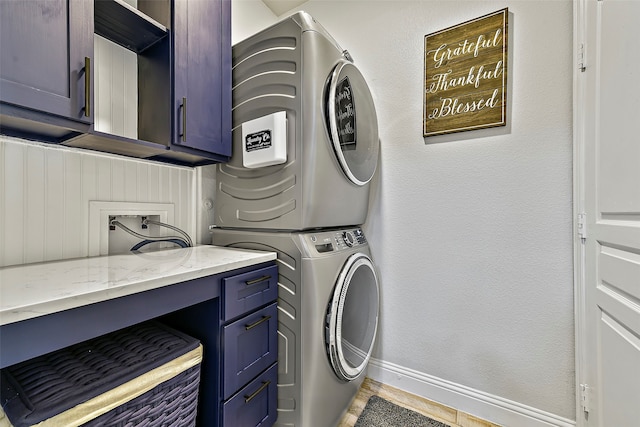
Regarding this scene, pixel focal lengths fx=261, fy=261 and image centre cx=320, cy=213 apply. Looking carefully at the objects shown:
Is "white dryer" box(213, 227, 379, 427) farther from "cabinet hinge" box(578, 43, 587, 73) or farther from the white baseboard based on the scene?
"cabinet hinge" box(578, 43, 587, 73)

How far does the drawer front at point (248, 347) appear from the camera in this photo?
39.2 inches

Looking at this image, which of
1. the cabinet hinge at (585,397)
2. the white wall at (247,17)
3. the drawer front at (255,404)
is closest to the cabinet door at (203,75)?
the white wall at (247,17)

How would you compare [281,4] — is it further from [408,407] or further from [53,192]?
[408,407]

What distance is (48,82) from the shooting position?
2.69 feet

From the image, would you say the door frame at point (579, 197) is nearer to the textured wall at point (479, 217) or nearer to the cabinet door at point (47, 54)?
the textured wall at point (479, 217)

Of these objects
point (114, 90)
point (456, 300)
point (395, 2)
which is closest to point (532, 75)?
point (395, 2)

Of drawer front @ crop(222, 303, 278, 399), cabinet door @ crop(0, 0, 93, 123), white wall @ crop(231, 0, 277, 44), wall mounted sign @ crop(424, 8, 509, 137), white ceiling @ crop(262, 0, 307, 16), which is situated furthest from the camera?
white ceiling @ crop(262, 0, 307, 16)

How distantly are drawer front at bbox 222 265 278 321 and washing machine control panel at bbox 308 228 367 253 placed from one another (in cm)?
23

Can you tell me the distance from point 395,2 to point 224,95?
1.32 m

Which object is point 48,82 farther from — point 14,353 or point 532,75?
point 532,75

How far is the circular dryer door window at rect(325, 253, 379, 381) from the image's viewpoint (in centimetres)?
126

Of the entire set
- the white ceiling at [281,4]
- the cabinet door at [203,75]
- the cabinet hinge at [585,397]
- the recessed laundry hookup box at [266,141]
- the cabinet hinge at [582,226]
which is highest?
the white ceiling at [281,4]

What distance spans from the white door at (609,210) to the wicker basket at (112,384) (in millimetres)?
1413

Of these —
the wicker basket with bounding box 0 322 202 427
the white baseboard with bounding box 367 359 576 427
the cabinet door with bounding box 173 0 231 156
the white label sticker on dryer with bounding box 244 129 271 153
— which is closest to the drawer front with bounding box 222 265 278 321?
the wicker basket with bounding box 0 322 202 427
